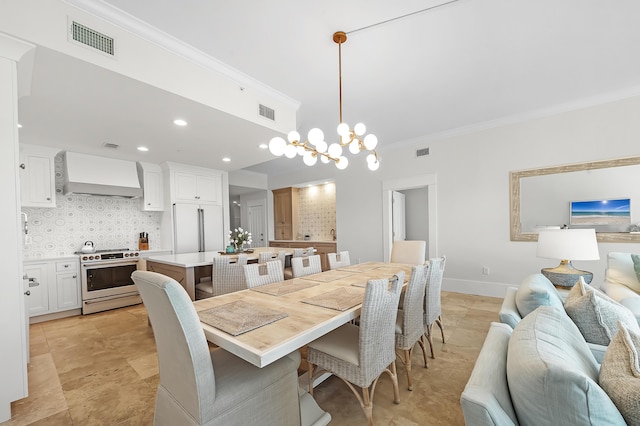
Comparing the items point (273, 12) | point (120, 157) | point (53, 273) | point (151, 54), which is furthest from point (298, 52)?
point (53, 273)

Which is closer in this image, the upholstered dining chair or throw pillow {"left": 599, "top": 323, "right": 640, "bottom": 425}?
throw pillow {"left": 599, "top": 323, "right": 640, "bottom": 425}

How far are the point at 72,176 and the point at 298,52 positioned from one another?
3934mm

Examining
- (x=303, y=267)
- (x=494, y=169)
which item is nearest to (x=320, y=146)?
(x=303, y=267)

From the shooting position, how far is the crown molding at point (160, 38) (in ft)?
6.26

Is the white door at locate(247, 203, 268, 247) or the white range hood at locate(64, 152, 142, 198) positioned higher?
the white range hood at locate(64, 152, 142, 198)

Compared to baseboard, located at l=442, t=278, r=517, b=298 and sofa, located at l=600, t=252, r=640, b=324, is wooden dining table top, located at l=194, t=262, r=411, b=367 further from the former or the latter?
baseboard, located at l=442, t=278, r=517, b=298

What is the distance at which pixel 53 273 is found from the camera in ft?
12.2

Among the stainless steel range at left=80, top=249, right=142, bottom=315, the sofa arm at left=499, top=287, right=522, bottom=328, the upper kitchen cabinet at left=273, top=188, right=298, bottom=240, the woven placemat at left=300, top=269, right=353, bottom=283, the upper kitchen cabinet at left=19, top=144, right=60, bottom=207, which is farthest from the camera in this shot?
the upper kitchen cabinet at left=273, top=188, right=298, bottom=240

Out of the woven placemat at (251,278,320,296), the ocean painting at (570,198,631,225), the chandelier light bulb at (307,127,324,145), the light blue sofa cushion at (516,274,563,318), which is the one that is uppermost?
the chandelier light bulb at (307,127,324,145)

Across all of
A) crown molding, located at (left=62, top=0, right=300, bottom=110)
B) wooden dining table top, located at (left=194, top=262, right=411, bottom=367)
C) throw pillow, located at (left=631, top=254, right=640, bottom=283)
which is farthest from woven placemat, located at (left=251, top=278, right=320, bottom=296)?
throw pillow, located at (left=631, top=254, right=640, bottom=283)

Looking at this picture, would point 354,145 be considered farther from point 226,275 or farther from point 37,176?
point 37,176

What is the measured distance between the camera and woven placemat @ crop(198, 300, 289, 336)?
1.36 metres

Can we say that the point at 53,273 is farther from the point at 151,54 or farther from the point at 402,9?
the point at 402,9

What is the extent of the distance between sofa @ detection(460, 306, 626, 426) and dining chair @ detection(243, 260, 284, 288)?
69.8 inches
